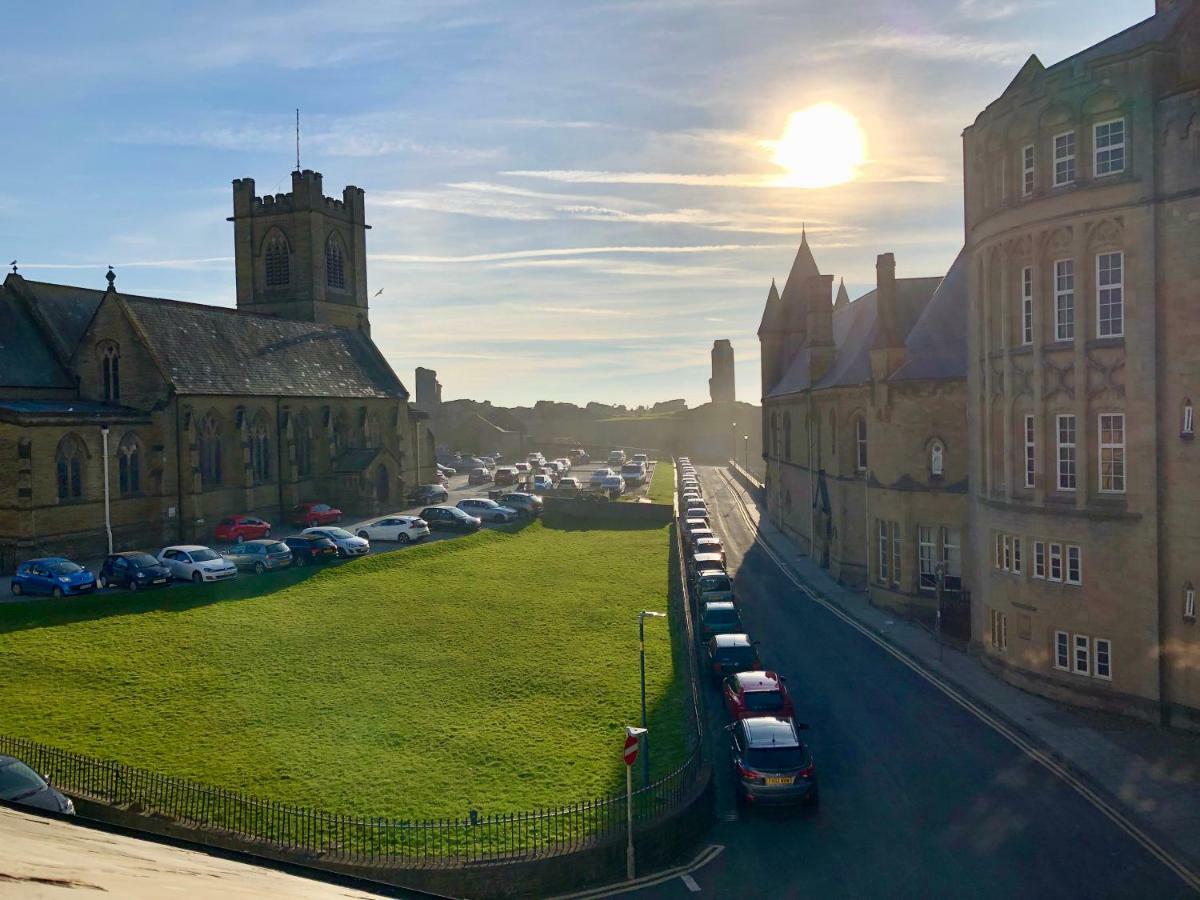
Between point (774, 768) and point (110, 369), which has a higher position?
point (110, 369)

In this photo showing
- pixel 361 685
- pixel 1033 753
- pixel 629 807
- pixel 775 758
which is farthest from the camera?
pixel 361 685

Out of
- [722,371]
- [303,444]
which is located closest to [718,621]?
[303,444]

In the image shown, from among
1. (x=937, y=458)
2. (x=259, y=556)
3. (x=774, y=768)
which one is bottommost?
(x=774, y=768)

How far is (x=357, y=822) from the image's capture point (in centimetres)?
1638

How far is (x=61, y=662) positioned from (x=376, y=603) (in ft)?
37.3

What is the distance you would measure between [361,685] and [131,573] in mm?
13758

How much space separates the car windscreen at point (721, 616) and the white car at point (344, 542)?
18.1 m

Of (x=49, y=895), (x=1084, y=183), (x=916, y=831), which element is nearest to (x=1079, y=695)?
(x=916, y=831)

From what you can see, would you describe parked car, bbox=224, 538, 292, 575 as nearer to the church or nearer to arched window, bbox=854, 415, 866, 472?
the church

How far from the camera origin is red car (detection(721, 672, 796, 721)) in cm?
2256

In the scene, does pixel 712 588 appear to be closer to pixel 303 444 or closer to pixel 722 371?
pixel 303 444

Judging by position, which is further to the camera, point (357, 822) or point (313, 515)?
point (313, 515)

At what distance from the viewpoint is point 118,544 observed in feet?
136

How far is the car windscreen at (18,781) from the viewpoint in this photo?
15.5 m
